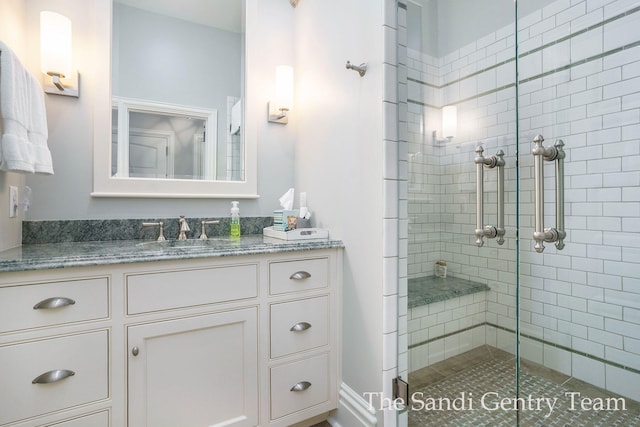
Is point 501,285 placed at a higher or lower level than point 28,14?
lower

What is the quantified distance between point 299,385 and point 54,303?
1.00 meters

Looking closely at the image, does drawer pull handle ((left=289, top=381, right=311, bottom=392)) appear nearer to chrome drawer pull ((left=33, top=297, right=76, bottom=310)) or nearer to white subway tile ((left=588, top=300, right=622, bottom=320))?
chrome drawer pull ((left=33, top=297, right=76, bottom=310))

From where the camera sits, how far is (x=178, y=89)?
1772mm

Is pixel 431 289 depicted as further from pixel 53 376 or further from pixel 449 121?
pixel 53 376

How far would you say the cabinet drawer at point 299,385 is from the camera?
1396 millimetres

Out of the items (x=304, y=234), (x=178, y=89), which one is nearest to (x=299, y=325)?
(x=304, y=234)

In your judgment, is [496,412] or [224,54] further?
[224,54]

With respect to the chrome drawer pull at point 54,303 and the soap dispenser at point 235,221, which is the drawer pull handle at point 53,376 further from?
the soap dispenser at point 235,221

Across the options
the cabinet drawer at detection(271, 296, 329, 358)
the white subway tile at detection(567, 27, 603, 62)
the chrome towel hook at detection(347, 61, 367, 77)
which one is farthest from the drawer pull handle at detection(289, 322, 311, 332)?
the white subway tile at detection(567, 27, 603, 62)

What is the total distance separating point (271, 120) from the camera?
1980mm

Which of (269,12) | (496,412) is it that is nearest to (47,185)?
(269,12)

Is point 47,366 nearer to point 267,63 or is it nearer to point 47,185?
point 47,185

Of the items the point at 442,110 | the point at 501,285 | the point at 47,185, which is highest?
the point at 442,110

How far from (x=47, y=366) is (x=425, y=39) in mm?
1873
